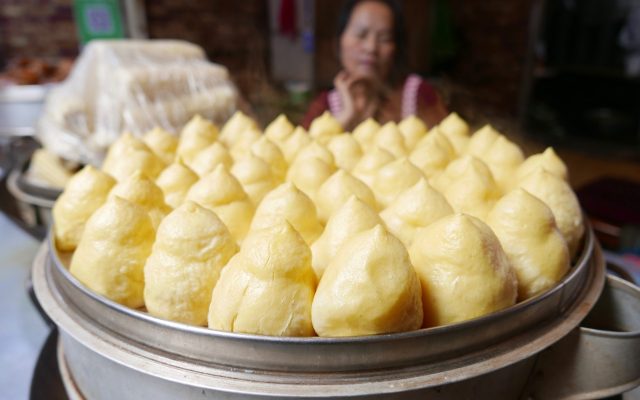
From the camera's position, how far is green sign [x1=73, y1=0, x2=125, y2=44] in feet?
13.2

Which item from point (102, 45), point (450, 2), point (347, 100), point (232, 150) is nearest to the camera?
point (232, 150)

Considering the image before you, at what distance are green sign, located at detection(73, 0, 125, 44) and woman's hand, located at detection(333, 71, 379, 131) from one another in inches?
98.1

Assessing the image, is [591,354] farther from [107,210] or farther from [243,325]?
[107,210]

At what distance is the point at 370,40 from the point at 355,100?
0.36m

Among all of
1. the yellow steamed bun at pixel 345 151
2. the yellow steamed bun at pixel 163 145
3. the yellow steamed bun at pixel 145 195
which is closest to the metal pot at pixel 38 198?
the yellow steamed bun at pixel 163 145

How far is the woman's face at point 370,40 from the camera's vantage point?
2688 millimetres

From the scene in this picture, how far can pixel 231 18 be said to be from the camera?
6395 mm

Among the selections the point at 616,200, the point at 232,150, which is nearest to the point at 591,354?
the point at 232,150

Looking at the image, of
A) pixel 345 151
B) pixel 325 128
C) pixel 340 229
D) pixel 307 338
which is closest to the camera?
pixel 307 338

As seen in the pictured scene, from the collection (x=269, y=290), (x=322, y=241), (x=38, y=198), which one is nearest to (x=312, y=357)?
(x=269, y=290)

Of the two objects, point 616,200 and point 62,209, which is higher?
point 62,209

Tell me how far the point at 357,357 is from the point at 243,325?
223 mm

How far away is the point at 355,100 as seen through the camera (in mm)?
2861

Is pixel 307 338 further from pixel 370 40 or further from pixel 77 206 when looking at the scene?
pixel 370 40
